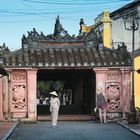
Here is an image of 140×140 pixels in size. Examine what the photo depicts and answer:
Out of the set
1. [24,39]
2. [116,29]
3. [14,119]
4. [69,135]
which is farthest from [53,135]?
[116,29]

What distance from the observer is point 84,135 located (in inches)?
789

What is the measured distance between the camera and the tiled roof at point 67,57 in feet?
94.0

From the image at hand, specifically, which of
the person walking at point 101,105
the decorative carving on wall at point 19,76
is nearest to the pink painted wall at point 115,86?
the person walking at point 101,105

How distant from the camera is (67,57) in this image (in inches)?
1148

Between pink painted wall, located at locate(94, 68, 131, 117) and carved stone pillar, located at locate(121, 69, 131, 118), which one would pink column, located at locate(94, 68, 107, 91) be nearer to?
pink painted wall, located at locate(94, 68, 131, 117)

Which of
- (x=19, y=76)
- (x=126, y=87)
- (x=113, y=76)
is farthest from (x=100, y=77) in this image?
(x=19, y=76)

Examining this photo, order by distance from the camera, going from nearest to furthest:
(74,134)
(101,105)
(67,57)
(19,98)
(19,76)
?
1. (74,134)
2. (101,105)
3. (19,98)
4. (19,76)
5. (67,57)

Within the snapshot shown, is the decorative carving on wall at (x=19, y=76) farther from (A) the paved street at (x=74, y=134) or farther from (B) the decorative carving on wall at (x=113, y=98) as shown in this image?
(A) the paved street at (x=74, y=134)

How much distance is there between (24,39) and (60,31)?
3.01 m

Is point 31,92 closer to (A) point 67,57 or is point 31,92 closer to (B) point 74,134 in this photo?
(A) point 67,57

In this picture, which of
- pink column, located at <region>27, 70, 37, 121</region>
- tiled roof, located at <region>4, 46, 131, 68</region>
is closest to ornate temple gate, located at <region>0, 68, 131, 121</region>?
pink column, located at <region>27, 70, 37, 121</region>

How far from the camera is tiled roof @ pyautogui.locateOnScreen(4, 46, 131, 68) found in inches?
1128

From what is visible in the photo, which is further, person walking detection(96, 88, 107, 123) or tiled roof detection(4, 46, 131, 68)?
tiled roof detection(4, 46, 131, 68)

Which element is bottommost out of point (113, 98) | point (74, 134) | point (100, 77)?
point (74, 134)
